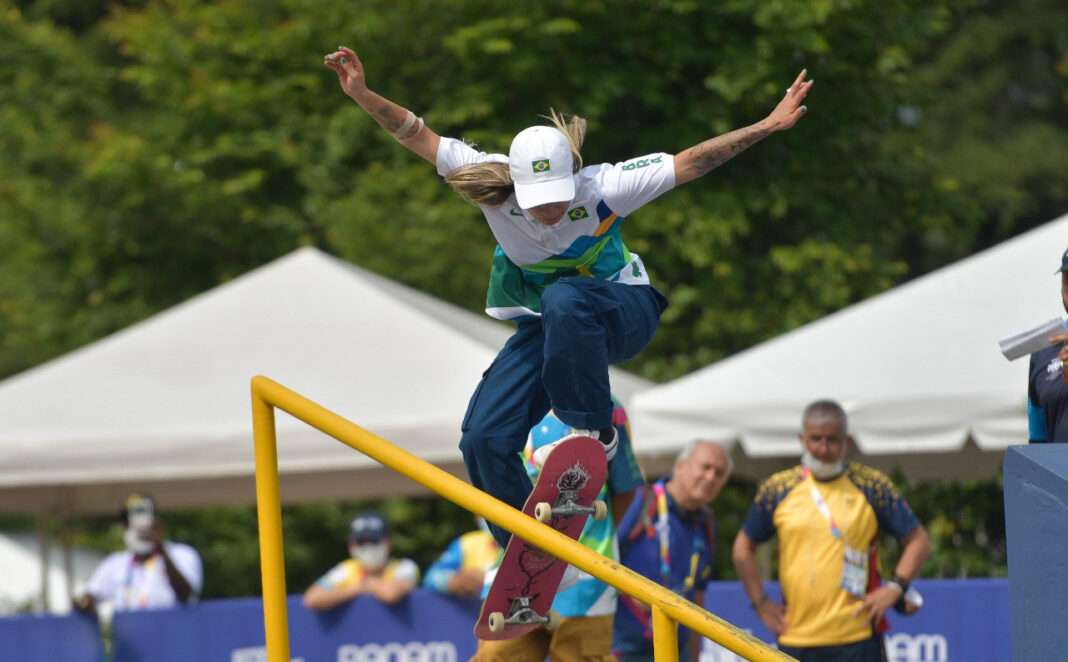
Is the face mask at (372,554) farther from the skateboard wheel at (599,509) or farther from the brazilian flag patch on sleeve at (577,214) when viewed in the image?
the brazilian flag patch on sleeve at (577,214)

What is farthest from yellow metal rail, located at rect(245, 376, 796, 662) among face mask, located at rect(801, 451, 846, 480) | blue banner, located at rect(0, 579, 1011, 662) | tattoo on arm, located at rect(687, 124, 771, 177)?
blue banner, located at rect(0, 579, 1011, 662)

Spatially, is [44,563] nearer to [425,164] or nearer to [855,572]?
[425,164]

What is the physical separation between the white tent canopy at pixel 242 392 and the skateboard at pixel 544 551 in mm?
3607

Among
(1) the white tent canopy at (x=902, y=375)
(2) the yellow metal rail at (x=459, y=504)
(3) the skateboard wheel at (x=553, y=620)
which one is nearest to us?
(2) the yellow metal rail at (x=459, y=504)

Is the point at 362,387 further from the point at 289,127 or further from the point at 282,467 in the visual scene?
the point at 289,127

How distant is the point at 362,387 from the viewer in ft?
28.5

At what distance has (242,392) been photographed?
884 cm

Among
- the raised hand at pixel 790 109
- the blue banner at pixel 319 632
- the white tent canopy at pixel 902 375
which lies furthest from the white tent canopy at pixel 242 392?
the raised hand at pixel 790 109

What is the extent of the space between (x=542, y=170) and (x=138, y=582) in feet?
17.8

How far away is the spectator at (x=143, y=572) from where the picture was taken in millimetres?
8414

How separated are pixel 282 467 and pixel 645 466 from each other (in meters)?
2.21

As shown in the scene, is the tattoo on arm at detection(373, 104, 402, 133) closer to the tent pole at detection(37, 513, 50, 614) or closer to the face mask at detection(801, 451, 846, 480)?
the face mask at detection(801, 451, 846, 480)

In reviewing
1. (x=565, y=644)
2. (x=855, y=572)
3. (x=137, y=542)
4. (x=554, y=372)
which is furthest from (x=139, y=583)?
(x=554, y=372)

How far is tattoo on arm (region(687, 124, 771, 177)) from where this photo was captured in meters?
4.25
